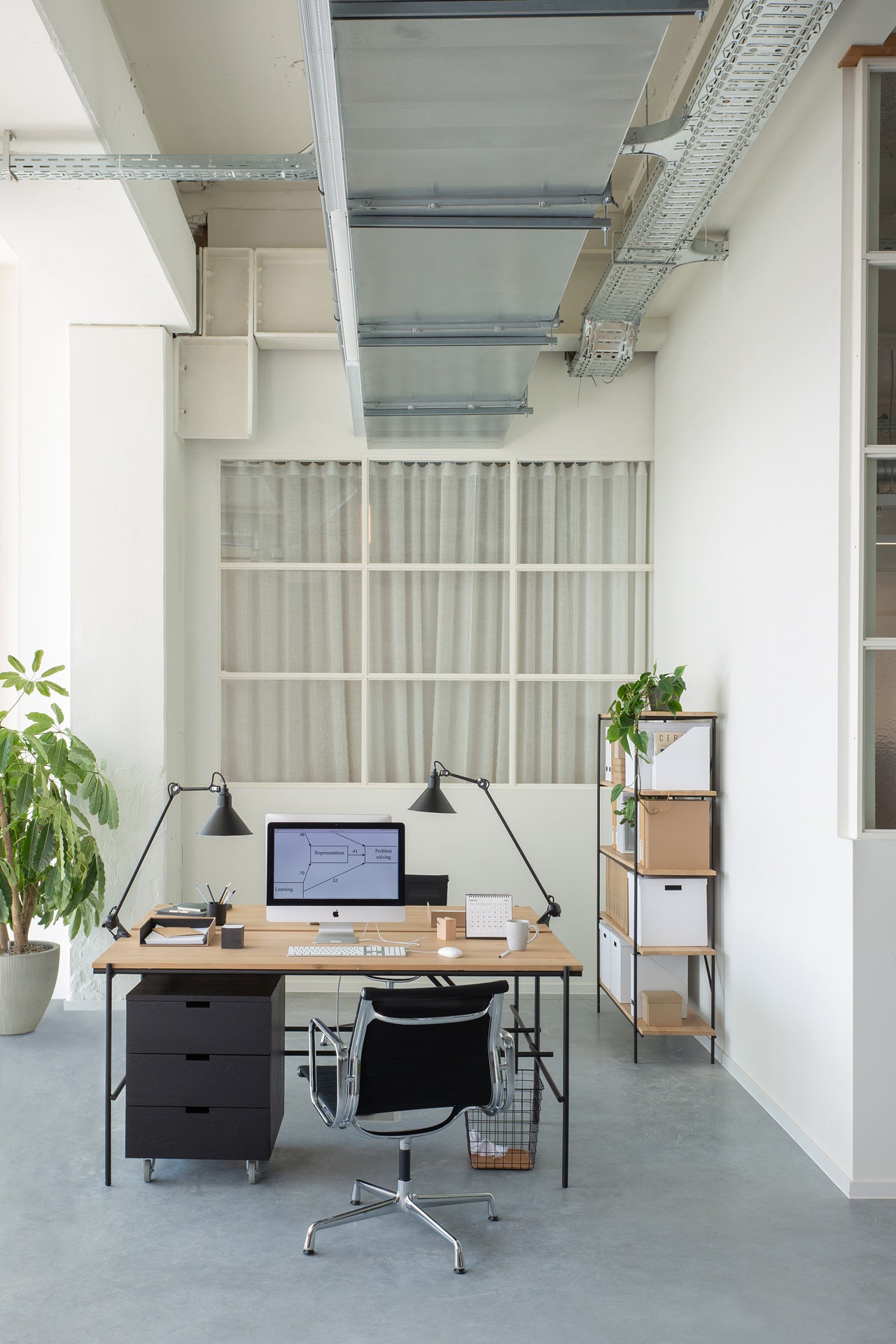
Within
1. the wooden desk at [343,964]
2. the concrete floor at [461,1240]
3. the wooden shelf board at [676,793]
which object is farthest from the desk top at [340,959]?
the wooden shelf board at [676,793]

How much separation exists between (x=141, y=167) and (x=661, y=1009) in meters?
4.01

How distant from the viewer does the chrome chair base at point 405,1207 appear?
3059 millimetres

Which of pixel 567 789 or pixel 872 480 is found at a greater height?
pixel 872 480

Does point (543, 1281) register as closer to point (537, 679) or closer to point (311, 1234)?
point (311, 1234)

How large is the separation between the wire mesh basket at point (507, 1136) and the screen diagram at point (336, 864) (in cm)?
84

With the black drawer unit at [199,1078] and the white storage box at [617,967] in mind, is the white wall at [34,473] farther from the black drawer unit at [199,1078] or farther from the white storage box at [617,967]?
the white storage box at [617,967]

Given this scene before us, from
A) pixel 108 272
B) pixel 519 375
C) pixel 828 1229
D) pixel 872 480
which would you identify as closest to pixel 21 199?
pixel 108 272

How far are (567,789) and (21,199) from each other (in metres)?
3.92

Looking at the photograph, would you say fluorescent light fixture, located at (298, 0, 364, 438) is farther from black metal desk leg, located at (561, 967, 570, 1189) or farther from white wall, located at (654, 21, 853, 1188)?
black metal desk leg, located at (561, 967, 570, 1189)

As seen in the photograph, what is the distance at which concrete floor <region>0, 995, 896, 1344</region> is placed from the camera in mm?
2750

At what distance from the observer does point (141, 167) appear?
11.8 feet

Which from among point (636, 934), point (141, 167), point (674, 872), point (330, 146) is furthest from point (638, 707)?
point (141, 167)

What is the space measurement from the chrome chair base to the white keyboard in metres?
0.71

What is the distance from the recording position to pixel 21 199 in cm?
395
